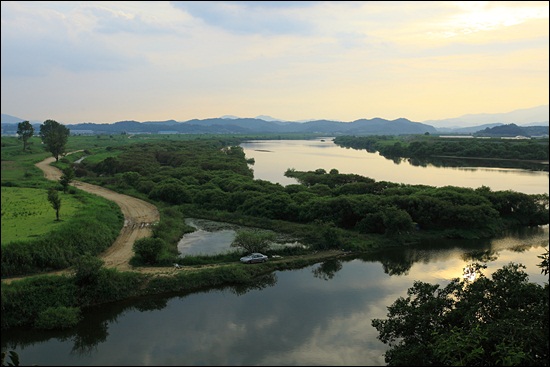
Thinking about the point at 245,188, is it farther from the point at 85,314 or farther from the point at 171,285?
the point at 85,314

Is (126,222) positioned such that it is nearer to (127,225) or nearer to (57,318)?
(127,225)

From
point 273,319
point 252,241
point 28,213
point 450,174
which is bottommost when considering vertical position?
point 273,319

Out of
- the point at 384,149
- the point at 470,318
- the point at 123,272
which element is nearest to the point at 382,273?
the point at 470,318

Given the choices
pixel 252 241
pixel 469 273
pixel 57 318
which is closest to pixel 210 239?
pixel 252 241

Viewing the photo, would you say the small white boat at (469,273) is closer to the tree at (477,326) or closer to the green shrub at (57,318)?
the tree at (477,326)

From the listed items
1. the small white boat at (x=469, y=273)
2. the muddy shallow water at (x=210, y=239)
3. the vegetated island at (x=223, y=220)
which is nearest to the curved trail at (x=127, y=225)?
the vegetated island at (x=223, y=220)

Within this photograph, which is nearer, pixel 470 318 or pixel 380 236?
pixel 470 318

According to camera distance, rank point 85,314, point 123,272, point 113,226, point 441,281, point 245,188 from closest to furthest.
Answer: point 85,314 < point 123,272 < point 441,281 < point 113,226 < point 245,188
